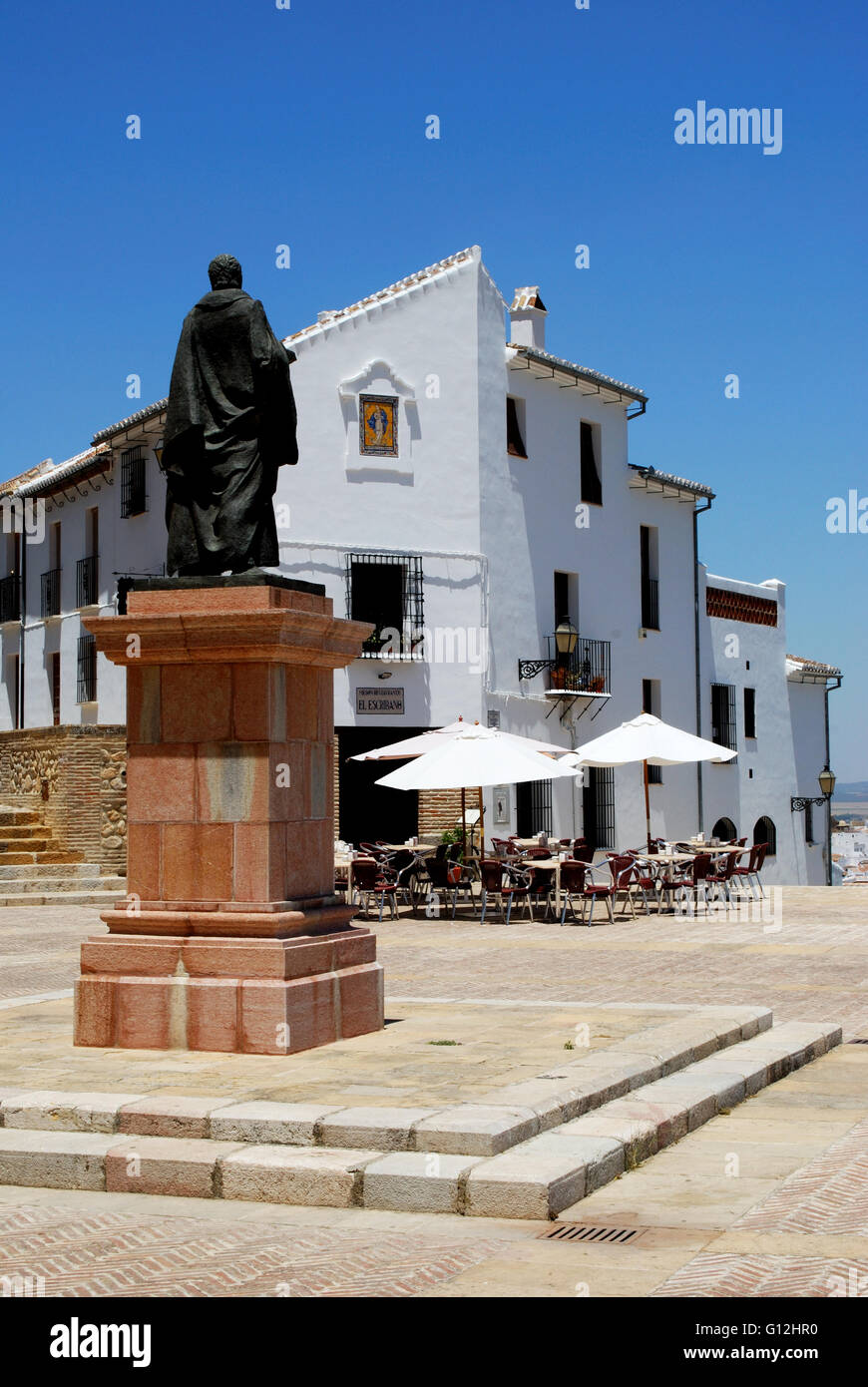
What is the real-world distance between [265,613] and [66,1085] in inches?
93.1

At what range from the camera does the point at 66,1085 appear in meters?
6.59

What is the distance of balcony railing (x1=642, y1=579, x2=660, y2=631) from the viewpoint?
1224 inches

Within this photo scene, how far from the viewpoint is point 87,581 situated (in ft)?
97.1

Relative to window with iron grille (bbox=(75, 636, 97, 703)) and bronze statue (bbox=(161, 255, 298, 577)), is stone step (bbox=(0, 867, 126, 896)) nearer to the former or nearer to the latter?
window with iron grille (bbox=(75, 636, 97, 703))

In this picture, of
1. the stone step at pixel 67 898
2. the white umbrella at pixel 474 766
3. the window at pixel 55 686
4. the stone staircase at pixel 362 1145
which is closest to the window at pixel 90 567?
the window at pixel 55 686

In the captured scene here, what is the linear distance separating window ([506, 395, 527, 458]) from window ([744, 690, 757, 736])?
9.64 meters

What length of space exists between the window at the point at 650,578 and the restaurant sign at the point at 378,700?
7472 mm

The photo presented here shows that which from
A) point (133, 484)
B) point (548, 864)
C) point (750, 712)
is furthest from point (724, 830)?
point (548, 864)

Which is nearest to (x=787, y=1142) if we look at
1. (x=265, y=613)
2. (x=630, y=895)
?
(x=265, y=613)

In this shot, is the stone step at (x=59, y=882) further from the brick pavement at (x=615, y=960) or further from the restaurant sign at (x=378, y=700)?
the restaurant sign at (x=378, y=700)

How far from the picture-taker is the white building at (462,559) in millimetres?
25406

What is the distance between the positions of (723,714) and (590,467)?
6.84m

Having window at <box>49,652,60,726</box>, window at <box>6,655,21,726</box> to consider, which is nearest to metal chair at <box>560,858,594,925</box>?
window at <box>49,652,60,726</box>
